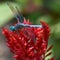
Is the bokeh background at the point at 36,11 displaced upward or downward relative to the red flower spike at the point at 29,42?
downward

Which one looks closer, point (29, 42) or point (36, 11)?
point (29, 42)

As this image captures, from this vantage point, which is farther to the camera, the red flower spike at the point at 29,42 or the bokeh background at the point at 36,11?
the bokeh background at the point at 36,11

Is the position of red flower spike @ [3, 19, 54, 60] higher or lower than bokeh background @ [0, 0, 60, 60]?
higher

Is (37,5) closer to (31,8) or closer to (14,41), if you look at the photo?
(31,8)

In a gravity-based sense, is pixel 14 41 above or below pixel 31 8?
above

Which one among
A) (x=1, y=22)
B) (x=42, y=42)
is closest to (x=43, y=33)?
(x=42, y=42)

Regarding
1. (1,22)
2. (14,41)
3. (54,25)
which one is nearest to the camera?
(14,41)

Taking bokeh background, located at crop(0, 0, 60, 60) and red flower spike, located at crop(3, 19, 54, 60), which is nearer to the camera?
red flower spike, located at crop(3, 19, 54, 60)

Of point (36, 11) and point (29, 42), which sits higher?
point (29, 42)
